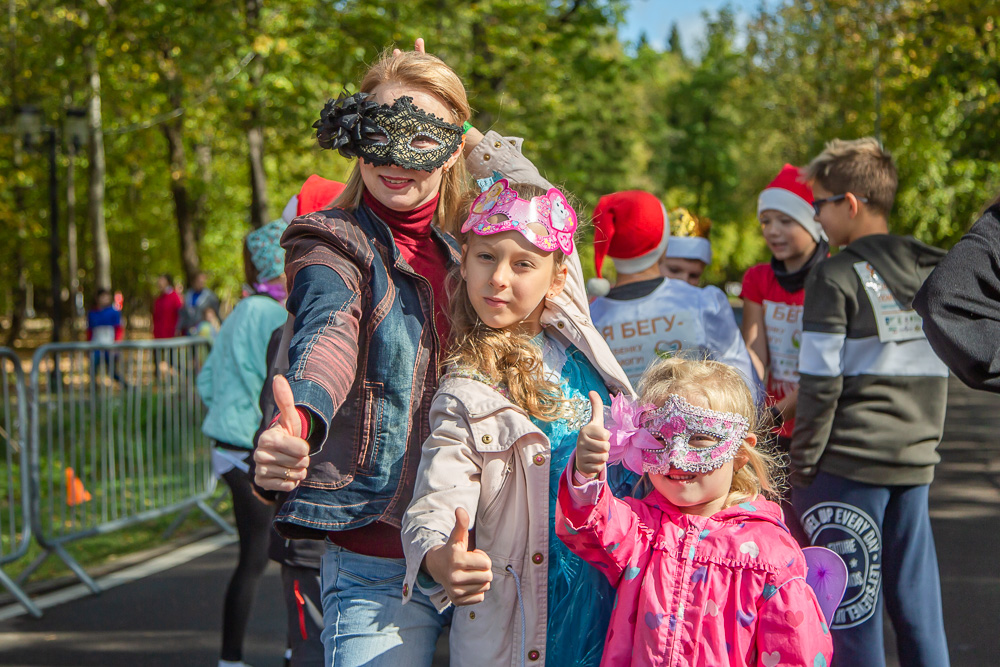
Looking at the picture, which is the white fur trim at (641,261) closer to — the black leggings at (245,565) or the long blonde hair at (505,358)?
the long blonde hair at (505,358)

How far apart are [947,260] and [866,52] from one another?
17437 mm

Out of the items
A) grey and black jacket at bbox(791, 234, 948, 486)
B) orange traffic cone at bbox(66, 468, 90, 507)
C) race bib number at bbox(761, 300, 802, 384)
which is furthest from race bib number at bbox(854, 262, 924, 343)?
orange traffic cone at bbox(66, 468, 90, 507)

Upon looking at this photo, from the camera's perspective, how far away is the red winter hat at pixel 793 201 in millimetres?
4441

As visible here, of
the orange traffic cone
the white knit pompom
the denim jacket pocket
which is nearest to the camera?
the denim jacket pocket

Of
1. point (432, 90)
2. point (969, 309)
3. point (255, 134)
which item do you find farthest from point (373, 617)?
point (255, 134)

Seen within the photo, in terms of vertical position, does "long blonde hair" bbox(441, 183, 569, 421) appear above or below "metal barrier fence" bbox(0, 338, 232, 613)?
above

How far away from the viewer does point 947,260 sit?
230 centimetres

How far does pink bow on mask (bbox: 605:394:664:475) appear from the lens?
2.35m

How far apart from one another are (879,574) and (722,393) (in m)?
1.45

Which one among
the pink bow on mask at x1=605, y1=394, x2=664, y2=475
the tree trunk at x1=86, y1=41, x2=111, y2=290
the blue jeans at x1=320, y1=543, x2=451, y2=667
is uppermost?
the tree trunk at x1=86, y1=41, x2=111, y2=290

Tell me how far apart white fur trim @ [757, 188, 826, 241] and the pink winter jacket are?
236 centimetres

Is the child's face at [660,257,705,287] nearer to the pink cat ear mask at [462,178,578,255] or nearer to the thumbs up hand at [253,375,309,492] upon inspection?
the pink cat ear mask at [462,178,578,255]

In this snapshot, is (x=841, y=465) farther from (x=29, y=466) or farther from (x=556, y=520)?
(x=29, y=466)

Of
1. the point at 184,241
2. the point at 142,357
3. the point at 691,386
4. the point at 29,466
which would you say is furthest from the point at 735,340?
the point at 184,241
